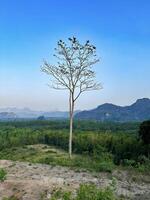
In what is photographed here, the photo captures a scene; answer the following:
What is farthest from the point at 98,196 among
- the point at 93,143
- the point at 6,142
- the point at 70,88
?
the point at 6,142

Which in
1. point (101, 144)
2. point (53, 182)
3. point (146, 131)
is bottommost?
point (101, 144)

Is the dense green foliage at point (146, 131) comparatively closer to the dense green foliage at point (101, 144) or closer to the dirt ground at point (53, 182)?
the dense green foliage at point (101, 144)

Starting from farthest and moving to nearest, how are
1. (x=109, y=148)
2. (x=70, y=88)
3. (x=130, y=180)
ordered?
(x=109, y=148), (x=70, y=88), (x=130, y=180)

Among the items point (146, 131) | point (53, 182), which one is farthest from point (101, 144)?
point (53, 182)

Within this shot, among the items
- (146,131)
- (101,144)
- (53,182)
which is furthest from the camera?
(101,144)

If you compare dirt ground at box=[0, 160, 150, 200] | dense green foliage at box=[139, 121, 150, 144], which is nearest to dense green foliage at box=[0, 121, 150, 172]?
dense green foliage at box=[139, 121, 150, 144]

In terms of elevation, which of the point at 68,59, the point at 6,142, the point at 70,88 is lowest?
the point at 6,142

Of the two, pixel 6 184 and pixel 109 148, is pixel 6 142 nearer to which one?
pixel 109 148

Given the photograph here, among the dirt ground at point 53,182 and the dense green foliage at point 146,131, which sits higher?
the dense green foliage at point 146,131

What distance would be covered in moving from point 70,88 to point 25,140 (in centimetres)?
6816

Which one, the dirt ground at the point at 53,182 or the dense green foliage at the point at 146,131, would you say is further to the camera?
the dense green foliage at the point at 146,131

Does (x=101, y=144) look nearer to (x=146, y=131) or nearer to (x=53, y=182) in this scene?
(x=146, y=131)

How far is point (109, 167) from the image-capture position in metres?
21.9

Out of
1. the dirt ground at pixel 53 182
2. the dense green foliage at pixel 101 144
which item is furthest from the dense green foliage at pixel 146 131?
the dirt ground at pixel 53 182
